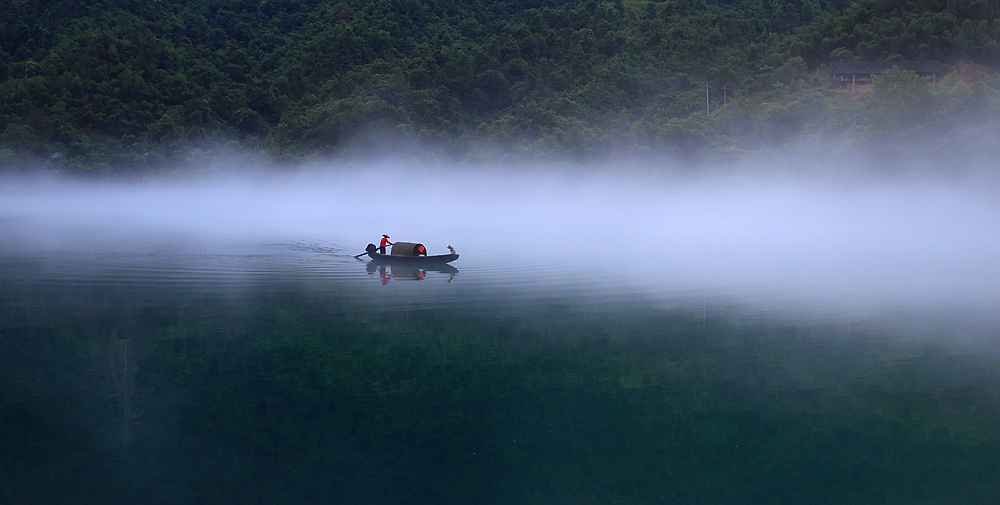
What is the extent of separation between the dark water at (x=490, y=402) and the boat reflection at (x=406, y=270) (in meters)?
3.91

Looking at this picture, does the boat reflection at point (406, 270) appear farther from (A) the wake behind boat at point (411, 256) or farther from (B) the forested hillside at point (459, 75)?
(B) the forested hillside at point (459, 75)

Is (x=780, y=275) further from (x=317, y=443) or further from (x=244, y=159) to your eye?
(x=244, y=159)

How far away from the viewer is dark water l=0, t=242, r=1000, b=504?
8.12 metres

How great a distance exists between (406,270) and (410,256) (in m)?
0.34

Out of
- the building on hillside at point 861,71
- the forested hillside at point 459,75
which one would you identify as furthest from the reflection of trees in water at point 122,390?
the building on hillside at point 861,71

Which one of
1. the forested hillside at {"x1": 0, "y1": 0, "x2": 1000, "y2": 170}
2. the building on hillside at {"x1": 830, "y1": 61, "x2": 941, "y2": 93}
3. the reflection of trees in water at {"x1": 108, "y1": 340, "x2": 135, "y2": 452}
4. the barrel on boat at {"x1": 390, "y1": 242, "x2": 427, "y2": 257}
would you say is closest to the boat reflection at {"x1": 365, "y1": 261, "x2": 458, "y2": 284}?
the barrel on boat at {"x1": 390, "y1": 242, "x2": 427, "y2": 257}

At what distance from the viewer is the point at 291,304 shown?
1608 cm

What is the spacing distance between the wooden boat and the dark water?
500 centimetres

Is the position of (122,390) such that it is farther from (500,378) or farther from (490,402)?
(500,378)

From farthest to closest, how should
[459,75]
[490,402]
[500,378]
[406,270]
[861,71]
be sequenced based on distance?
1. [459,75]
2. [861,71]
3. [406,270]
4. [500,378]
5. [490,402]

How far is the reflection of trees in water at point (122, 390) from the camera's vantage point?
29.5 ft

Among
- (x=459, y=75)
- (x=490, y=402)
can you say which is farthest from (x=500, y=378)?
(x=459, y=75)

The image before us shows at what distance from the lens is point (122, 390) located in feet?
33.9

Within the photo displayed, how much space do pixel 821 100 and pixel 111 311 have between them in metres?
39.2
